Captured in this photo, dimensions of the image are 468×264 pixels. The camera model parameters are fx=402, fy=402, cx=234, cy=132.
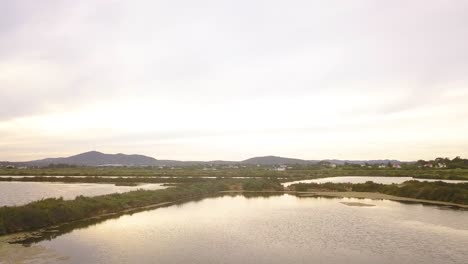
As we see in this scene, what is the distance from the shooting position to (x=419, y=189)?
3922 centimetres

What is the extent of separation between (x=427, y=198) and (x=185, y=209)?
22.5 metres

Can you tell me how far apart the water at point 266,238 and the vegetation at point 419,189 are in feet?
17.7

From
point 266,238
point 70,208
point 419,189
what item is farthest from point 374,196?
point 70,208

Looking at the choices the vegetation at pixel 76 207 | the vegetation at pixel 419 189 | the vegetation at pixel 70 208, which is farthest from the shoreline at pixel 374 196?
the vegetation at pixel 70 208

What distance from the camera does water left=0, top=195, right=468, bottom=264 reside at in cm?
1639

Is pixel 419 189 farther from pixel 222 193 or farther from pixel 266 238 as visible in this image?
pixel 266 238

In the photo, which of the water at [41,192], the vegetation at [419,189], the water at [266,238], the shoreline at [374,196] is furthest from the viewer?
the vegetation at [419,189]

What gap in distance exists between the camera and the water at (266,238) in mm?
16391

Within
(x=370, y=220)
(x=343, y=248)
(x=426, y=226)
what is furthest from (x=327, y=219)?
(x=343, y=248)

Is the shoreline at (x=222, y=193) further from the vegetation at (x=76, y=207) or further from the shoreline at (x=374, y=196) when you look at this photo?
the vegetation at (x=76, y=207)

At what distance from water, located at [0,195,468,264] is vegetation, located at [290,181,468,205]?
539cm

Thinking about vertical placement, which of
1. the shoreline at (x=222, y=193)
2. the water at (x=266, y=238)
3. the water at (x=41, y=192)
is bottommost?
the water at (x=266, y=238)

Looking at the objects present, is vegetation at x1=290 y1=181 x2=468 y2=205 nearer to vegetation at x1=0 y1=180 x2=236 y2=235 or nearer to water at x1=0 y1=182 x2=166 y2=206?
vegetation at x1=0 y1=180 x2=236 y2=235

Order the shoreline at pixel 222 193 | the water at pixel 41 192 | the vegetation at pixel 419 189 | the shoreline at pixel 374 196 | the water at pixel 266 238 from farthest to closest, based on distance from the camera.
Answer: the vegetation at pixel 419 189 < the shoreline at pixel 374 196 < the water at pixel 41 192 < the shoreline at pixel 222 193 < the water at pixel 266 238
